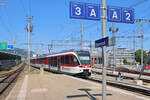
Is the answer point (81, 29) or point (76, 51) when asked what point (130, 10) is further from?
point (81, 29)

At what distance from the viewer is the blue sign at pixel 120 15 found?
7.91 meters

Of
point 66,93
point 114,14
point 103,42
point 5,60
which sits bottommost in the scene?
point 66,93

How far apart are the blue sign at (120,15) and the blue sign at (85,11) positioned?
0.56 meters

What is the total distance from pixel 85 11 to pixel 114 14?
4.20ft

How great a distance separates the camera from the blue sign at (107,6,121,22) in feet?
25.8

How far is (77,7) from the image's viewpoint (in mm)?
7520

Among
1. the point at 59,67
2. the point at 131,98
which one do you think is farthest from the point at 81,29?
the point at 131,98

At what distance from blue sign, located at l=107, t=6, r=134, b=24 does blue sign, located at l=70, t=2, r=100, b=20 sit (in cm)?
56

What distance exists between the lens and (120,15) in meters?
8.22

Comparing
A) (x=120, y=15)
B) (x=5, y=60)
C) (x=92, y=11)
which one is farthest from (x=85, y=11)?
(x=5, y=60)

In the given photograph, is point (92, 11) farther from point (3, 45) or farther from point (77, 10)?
point (3, 45)

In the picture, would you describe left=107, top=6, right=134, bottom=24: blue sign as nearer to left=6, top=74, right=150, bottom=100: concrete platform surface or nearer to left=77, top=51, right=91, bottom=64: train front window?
left=6, top=74, right=150, bottom=100: concrete platform surface

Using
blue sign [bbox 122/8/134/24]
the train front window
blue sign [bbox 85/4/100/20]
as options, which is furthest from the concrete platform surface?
the train front window

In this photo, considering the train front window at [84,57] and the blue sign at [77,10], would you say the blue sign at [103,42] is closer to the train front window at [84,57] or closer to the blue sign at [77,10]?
the blue sign at [77,10]
